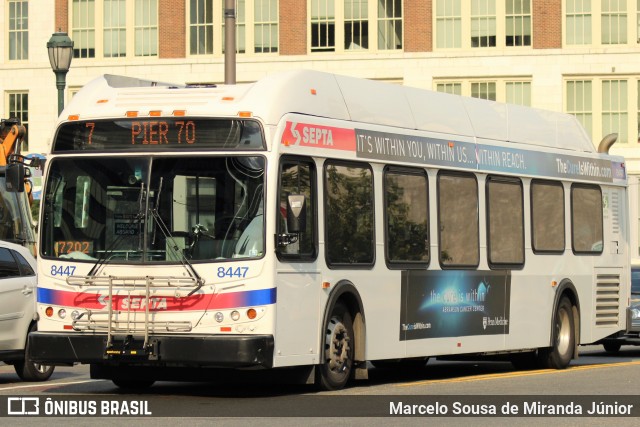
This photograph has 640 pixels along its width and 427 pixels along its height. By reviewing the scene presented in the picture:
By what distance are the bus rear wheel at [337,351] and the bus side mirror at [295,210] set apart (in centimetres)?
129

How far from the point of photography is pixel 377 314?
53.5 feet

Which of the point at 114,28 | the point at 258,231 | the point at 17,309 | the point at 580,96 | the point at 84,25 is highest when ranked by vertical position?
the point at 84,25

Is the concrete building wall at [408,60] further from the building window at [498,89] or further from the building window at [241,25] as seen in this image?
the building window at [241,25]

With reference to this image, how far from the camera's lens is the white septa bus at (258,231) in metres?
14.2

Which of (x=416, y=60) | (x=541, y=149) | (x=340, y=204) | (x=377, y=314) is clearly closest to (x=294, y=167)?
(x=340, y=204)

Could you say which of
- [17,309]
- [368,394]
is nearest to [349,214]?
[368,394]

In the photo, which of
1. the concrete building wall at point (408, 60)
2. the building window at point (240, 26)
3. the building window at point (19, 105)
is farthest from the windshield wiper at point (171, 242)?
the building window at point (19, 105)

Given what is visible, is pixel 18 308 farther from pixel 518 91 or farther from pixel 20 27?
pixel 20 27

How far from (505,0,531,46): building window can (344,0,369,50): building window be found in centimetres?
475

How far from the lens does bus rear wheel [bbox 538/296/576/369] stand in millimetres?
20266

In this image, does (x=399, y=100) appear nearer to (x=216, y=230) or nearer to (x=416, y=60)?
(x=216, y=230)

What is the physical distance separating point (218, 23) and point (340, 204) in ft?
127

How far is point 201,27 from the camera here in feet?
176

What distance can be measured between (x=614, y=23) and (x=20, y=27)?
67.4 feet
